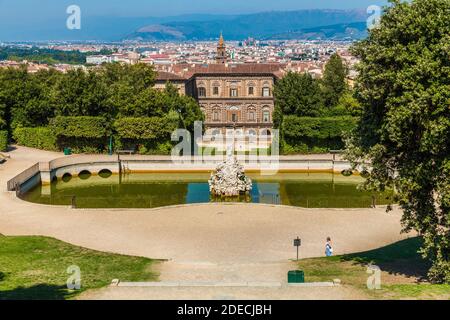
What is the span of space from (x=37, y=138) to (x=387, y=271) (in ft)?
152

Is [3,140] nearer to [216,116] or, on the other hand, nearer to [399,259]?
[216,116]

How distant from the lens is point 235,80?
91.4m

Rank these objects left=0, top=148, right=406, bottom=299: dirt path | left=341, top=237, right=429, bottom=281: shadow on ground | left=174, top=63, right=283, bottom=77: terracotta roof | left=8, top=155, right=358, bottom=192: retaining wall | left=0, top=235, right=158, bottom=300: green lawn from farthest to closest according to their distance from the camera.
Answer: left=174, top=63, right=283, bottom=77: terracotta roof → left=8, top=155, right=358, bottom=192: retaining wall → left=0, top=148, right=406, bottom=299: dirt path → left=341, top=237, right=429, bottom=281: shadow on ground → left=0, top=235, right=158, bottom=300: green lawn

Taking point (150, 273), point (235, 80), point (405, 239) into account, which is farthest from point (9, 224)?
point (235, 80)

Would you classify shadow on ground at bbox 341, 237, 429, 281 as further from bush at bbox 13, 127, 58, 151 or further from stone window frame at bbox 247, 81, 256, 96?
stone window frame at bbox 247, 81, 256, 96

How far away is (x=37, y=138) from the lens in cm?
6275

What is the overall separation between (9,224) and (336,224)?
18007 millimetres

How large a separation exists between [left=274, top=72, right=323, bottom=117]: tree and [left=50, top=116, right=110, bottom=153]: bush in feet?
66.1

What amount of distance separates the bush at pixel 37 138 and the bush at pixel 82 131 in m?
1.06

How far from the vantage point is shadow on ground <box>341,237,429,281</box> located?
969 inches

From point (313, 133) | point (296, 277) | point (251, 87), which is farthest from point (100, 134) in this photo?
point (296, 277)

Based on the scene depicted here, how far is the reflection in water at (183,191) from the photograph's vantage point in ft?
144

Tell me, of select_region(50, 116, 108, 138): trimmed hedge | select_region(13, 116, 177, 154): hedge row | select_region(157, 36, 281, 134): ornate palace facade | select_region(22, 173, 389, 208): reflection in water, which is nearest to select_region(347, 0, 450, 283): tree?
select_region(22, 173, 389, 208): reflection in water
